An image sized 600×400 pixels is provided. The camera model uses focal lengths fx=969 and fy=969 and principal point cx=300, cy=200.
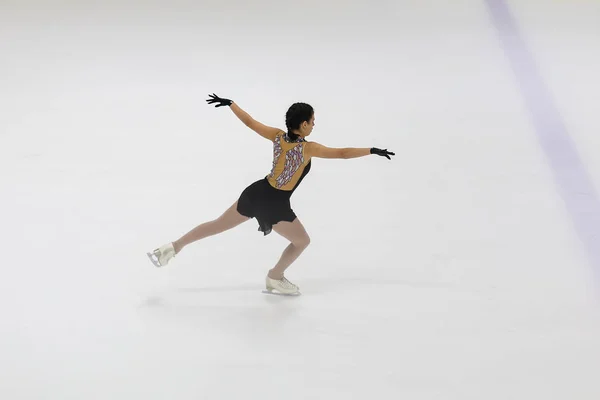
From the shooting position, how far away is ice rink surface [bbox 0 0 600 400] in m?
4.34

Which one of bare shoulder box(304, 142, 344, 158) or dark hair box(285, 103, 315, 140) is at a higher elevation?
dark hair box(285, 103, 315, 140)

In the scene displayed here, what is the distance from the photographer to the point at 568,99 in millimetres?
6941

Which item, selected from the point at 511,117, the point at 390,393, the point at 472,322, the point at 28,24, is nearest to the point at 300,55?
the point at 511,117

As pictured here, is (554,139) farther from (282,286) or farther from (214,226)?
(214,226)

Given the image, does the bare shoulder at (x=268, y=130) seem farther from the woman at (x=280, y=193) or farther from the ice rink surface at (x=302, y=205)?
the ice rink surface at (x=302, y=205)

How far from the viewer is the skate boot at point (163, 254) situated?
4.91m

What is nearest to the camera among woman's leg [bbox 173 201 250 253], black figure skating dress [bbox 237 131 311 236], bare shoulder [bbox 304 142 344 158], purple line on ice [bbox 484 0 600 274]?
bare shoulder [bbox 304 142 344 158]

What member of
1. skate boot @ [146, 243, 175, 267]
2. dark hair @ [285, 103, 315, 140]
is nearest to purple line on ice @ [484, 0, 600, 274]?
dark hair @ [285, 103, 315, 140]

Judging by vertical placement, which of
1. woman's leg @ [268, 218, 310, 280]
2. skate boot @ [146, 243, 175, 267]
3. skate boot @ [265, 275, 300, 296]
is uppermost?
skate boot @ [146, 243, 175, 267]

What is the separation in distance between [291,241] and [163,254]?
0.67 m

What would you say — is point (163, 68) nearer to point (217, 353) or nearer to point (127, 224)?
point (127, 224)

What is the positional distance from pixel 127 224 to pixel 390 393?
6.54ft

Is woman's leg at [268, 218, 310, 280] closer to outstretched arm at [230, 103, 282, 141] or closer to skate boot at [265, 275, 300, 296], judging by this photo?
skate boot at [265, 275, 300, 296]

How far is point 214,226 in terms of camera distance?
190 inches
